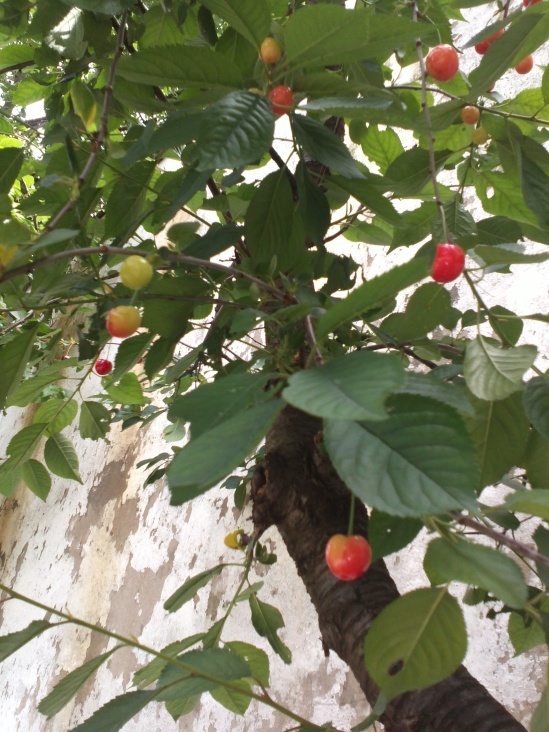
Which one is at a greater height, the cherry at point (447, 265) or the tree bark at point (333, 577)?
the cherry at point (447, 265)

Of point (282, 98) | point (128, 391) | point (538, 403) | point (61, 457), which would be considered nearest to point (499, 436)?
point (538, 403)

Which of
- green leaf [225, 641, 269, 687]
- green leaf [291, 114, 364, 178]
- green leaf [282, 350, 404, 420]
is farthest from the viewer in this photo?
green leaf [225, 641, 269, 687]

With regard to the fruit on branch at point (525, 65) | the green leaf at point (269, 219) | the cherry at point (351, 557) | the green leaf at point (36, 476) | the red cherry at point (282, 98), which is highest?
the red cherry at point (282, 98)

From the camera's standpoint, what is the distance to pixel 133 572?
2.23 meters

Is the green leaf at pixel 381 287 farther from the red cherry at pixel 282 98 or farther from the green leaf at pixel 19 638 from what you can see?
the green leaf at pixel 19 638

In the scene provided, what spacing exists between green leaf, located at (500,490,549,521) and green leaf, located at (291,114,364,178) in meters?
0.32

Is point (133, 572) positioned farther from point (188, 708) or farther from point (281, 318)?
point (281, 318)

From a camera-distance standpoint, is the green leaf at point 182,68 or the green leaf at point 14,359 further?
the green leaf at point 14,359

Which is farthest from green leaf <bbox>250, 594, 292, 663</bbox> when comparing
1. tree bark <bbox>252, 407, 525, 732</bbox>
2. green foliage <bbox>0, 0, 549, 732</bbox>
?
tree bark <bbox>252, 407, 525, 732</bbox>

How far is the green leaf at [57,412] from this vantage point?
1.07 meters

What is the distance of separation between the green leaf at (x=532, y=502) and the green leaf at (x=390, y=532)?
0.27ft

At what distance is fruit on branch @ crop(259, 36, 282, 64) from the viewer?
1.81 ft

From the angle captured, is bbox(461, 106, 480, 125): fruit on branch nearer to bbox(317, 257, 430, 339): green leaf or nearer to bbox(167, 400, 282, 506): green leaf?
bbox(317, 257, 430, 339): green leaf

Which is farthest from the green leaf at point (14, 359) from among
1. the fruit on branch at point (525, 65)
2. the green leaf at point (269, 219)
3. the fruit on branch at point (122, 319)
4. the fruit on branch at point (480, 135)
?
the fruit on branch at point (525, 65)
